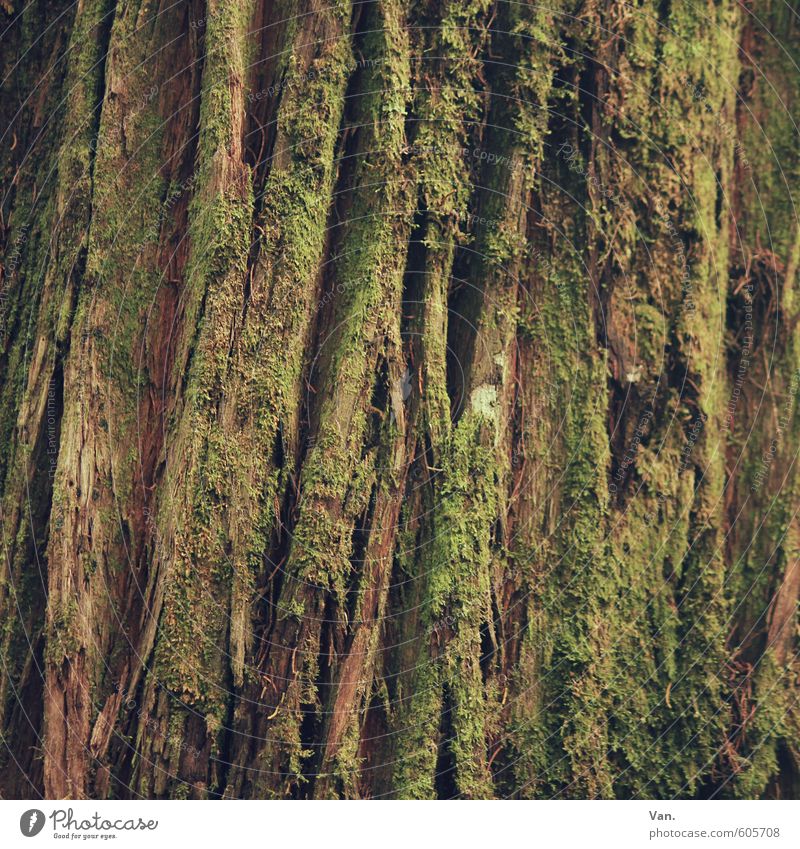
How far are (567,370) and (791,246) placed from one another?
4.01ft

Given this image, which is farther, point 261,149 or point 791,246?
point 791,246

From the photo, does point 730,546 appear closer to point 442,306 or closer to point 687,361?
point 687,361

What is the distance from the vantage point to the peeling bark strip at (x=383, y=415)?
312 cm

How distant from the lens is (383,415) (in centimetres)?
319

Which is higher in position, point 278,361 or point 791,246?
point 791,246

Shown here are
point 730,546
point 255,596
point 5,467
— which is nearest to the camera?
point 255,596

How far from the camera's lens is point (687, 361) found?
3.43 metres

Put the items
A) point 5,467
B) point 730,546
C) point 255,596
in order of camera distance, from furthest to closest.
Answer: point 730,546, point 5,467, point 255,596

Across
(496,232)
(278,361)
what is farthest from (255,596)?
(496,232)

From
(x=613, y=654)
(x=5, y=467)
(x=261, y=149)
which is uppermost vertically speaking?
(x=261, y=149)

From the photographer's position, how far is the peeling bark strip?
3.12 meters

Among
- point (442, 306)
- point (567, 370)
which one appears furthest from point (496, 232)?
point (567, 370)

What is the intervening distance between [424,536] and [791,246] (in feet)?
6.96

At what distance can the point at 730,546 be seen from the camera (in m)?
3.54
